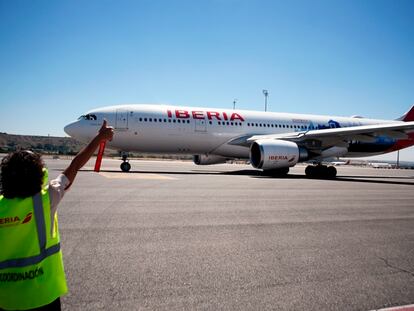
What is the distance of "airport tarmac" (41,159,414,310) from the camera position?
9.77 feet

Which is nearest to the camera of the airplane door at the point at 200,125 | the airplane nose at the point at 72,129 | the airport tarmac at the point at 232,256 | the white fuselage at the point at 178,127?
the airport tarmac at the point at 232,256

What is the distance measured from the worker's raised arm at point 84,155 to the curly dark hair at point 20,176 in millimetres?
267

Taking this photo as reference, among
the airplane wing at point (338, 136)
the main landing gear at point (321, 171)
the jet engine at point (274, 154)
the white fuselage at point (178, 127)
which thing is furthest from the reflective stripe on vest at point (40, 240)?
the main landing gear at point (321, 171)

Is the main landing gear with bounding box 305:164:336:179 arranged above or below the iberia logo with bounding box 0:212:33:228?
below

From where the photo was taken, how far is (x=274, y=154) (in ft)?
56.7

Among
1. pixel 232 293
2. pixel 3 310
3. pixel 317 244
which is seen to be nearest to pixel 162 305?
pixel 232 293

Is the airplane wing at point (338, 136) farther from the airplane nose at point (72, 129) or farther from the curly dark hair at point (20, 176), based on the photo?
the curly dark hair at point (20, 176)

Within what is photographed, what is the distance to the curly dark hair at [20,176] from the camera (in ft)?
5.92

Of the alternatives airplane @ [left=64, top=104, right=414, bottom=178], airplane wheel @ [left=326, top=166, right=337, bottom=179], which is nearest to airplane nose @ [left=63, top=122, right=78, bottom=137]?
airplane @ [left=64, top=104, right=414, bottom=178]

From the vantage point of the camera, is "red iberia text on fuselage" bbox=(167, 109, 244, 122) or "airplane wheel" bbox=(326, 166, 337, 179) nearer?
"red iberia text on fuselage" bbox=(167, 109, 244, 122)

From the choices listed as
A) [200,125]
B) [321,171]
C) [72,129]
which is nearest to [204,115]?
[200,125]

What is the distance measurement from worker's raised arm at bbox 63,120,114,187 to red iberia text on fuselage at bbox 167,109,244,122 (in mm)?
16759

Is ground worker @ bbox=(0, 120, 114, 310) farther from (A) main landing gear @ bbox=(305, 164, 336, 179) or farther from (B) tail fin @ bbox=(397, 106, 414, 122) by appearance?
(B) tail fin @ bbox=(397, 106, 414, 122)

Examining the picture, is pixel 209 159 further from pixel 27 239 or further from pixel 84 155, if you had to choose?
pixel 27 239
